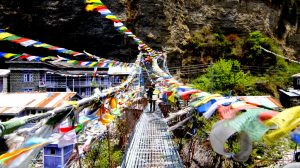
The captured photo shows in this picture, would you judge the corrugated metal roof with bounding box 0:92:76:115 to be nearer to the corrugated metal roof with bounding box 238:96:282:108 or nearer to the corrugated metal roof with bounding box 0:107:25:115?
the corrugated metal roof with bounding box 0:107:25:115

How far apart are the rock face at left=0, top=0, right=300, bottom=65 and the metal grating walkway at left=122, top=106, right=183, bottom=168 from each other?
19.3m

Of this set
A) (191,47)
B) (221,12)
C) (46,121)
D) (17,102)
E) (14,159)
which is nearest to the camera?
(14,159)

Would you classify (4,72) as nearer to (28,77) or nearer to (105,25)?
(28,77)

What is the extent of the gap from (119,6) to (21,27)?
8434 millimetres

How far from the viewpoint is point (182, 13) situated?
2808cm

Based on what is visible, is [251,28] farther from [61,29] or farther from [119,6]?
[61,29]

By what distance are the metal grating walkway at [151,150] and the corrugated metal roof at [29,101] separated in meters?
9.03

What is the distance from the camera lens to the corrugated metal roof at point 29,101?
46.0 ft

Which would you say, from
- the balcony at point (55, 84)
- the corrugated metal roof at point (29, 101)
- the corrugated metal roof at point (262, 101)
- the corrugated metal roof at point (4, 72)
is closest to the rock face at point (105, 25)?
the balcony at point (55, 84)

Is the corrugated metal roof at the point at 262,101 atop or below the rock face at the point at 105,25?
below

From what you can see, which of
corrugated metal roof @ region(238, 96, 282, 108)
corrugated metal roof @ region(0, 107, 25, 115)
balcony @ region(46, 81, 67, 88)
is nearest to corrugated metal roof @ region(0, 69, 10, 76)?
balcony @ region(46, 81, 67, 88)

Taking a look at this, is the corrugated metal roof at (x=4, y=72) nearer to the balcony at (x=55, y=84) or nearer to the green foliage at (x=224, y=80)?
the balcony at (x=55, y=84)

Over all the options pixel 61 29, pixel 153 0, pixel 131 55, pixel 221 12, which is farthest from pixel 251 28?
pixel 61 29

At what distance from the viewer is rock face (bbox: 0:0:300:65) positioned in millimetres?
24562
